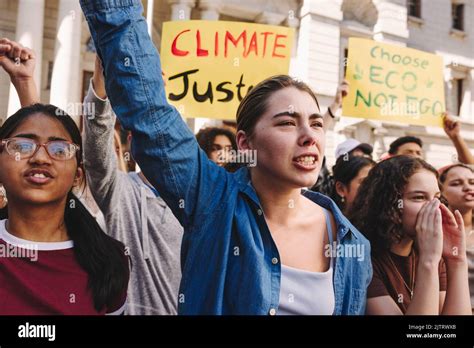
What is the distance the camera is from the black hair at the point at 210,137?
89.4 inches

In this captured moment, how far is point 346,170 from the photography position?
2.40 m

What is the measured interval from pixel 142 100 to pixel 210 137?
119cm

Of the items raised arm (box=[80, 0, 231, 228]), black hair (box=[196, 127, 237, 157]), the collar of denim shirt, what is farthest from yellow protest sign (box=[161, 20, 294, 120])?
raised arm (box=[80, 0, 231, 228])

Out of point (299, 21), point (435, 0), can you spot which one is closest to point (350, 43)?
point (299, 21)

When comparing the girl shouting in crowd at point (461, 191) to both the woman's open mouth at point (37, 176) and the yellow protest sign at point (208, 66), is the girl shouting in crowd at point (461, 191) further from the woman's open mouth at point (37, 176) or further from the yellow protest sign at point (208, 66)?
the woman's open mouth at point (37, 176)

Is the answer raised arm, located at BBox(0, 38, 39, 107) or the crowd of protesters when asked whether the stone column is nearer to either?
raised arm, located at BBox(0, 38, 39, 107)

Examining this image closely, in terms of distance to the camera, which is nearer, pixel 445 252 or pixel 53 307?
pixel 53 307

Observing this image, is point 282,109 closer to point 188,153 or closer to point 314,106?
point 314,106

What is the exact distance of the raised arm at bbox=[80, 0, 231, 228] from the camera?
1.09m

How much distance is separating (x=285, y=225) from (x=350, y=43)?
5.41 feet

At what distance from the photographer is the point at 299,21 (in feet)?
9.04

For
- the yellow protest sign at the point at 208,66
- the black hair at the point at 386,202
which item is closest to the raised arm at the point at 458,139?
the black hair at the point at 386,202

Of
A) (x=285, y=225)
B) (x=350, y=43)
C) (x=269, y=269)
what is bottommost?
(x=269, y=269)

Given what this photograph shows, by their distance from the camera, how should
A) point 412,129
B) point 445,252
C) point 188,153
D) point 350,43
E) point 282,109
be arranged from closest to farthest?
point 188,153 < point 282,109 < point 445,252 < point 350,43 < point 412,129
